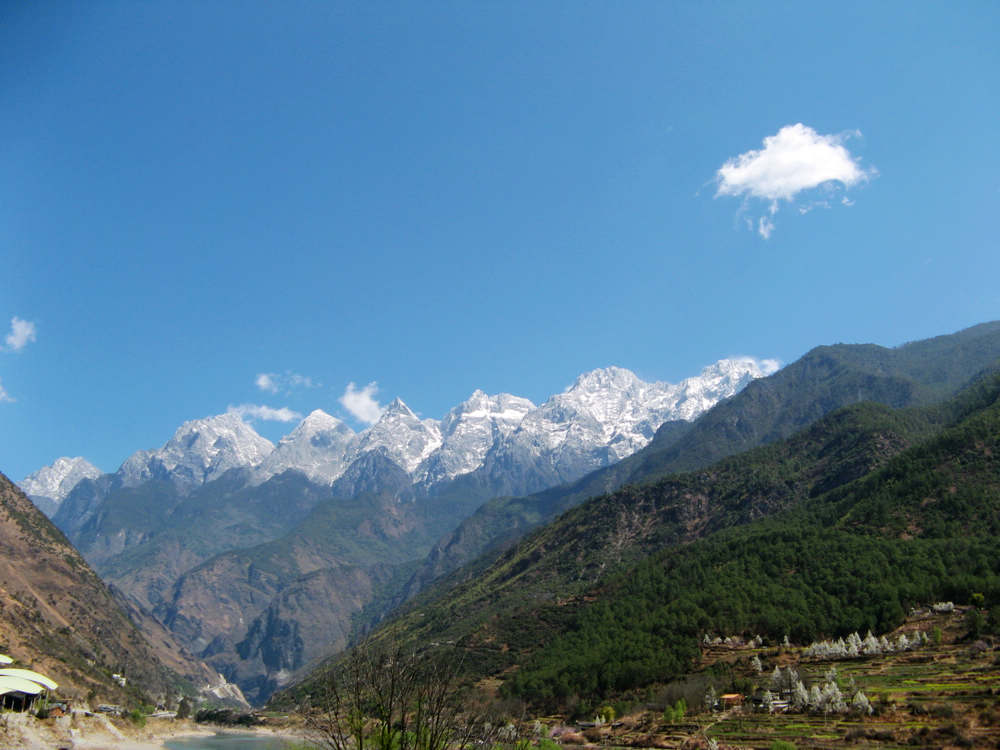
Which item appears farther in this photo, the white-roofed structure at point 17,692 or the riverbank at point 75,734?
the white-roofed structure at point 17,692

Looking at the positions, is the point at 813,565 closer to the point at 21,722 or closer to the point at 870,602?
the point at 870,602

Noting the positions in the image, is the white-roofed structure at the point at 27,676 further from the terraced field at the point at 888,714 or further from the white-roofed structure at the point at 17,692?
the terraced field at the point at 888,714

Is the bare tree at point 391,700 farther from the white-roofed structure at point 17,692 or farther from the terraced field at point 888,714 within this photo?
the white-roofed structure at point 17,692

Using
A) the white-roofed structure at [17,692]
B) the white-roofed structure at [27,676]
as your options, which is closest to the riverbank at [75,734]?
the white-roofed structure at [17,692]

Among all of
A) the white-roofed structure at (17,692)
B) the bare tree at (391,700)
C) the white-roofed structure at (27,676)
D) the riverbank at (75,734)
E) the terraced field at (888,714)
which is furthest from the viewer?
the white-roofed structure at (27,676)

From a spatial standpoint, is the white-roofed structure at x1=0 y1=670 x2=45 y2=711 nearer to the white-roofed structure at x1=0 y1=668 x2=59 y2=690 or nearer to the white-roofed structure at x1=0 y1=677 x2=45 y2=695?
the white-roofed structure at x1=0 y1=677 x2=45 y2=695

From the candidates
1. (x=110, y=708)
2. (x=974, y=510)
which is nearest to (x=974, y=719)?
(x=974, y=510)

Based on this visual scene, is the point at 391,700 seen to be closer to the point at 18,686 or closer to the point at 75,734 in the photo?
the point at 18,686

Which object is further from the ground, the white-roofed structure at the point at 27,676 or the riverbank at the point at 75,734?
the white-roofed structure at the point at 27,676

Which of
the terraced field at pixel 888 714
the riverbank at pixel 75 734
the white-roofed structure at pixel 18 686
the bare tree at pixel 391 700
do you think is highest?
the white-roofed structure at pixel 18 686

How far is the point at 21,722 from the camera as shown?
10544 centimetres

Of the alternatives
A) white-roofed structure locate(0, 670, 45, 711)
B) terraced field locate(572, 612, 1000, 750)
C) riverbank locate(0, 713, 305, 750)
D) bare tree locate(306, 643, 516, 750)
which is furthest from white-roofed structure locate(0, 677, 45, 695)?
bare tree locate(306, 643, 516, 750)

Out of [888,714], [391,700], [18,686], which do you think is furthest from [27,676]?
[888,714]

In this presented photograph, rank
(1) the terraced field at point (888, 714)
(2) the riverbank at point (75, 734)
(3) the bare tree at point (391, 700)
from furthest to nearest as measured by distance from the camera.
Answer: (2) the riverbank at point (75, 734), (1) the terraced field at point (888, 714), (3) the bare tree at point (391, 700)
